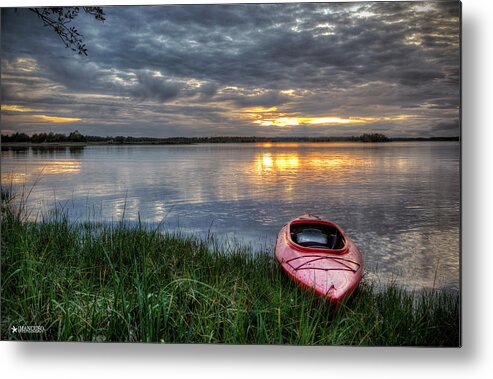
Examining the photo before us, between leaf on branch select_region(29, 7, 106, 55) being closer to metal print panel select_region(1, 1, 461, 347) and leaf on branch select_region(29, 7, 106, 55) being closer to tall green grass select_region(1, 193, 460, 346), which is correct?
metal print panel select_region(1, 1, 461, 347)

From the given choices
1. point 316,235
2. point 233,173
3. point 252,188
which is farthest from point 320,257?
point 233,173

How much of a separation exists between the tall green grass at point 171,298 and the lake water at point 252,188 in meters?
0.13

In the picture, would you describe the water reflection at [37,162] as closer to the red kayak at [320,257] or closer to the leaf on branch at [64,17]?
the leaf on branch at [64,17]

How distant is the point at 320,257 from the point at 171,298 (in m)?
1.02

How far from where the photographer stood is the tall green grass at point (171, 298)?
277cm

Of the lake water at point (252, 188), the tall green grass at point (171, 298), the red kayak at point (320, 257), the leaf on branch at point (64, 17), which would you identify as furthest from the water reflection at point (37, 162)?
the red kayak at point (320, 257)

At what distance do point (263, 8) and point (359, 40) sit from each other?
638mm

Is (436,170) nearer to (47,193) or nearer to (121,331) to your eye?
(121,331)

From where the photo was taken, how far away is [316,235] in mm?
3188

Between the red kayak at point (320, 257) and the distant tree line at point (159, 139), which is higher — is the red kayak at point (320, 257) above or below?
below

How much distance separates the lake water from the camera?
9.62 ft

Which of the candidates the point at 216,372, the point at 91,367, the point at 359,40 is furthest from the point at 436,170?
the point at 91,367

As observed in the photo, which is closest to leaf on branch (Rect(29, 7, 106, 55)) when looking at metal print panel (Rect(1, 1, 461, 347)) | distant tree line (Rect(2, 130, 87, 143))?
metal print panel (Rect(1, 1, 461, 347))

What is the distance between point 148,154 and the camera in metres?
3.12
